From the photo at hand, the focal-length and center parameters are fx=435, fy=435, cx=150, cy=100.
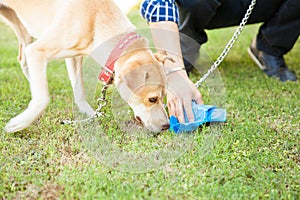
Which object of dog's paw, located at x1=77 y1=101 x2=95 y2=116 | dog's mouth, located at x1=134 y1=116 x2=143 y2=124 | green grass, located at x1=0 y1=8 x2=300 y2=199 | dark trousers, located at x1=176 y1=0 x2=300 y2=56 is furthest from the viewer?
dark trousers, located at x1=176 y1=0 x2=300 y2=56

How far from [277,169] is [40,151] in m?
1.44

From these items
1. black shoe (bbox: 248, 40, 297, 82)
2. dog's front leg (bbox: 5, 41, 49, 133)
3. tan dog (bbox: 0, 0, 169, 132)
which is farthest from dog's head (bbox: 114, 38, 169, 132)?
black shoe (bbox: 248, 40, 297, 82)

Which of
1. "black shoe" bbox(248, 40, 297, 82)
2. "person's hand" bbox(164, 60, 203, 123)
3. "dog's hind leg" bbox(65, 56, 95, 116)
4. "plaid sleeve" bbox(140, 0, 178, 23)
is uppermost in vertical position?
"plaid sleeve" bbox(140, 0, 178, 23)

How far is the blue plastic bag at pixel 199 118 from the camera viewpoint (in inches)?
117

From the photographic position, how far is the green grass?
2.26 m

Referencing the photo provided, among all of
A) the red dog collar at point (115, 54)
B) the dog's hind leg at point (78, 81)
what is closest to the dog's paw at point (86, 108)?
the dog's hind leg at point (78, 81)

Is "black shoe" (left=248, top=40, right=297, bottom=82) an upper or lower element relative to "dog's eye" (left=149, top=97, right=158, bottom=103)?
lower

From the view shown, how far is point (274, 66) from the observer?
4613 millimetres

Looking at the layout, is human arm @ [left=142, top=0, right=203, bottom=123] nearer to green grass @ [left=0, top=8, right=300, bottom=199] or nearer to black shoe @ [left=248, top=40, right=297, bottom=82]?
green grass @ [left=0, top=8, right=300, bottom=199]

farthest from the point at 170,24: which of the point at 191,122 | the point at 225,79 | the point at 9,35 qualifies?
the point at 9,35

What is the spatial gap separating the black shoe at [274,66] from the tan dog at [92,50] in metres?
1.97

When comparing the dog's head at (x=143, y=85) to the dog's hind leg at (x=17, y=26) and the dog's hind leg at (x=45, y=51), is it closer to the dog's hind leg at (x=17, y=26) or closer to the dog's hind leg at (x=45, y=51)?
the dog's hind leg at (x=45, y=51)

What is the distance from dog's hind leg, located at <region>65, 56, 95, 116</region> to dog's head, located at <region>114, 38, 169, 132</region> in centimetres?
68

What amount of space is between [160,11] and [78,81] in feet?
3.03
